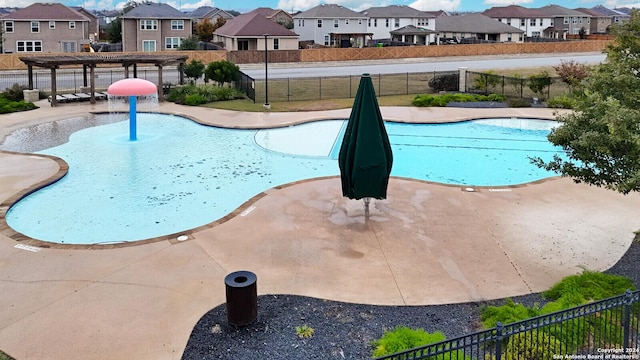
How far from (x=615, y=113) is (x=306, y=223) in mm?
6922


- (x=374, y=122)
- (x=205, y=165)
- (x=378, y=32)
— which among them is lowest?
(x=205, y=165)

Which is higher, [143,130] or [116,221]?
[143,130]

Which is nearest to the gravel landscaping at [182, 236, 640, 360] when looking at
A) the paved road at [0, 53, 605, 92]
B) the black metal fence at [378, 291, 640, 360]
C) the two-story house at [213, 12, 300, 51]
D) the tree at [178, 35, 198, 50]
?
the black metal fence at [378, 291, 640, 360]

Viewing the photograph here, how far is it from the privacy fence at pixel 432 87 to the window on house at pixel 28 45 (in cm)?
3486

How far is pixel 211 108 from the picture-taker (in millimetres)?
29656

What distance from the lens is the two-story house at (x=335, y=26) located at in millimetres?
78000

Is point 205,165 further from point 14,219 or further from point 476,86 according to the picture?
point 476,86

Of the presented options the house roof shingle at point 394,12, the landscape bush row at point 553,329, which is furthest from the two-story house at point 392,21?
the landscape bush row at point 553,329

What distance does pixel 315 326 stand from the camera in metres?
8.36

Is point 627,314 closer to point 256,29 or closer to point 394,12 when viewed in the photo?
Answer: point 256,29

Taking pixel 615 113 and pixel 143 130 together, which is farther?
pixel 143 130

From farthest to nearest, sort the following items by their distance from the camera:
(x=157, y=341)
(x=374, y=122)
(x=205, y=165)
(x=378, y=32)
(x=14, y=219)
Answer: (x=378, y=32), (x=205, y=165), (x=14, y=219), (x=374, y=122), (x=157, y=341)

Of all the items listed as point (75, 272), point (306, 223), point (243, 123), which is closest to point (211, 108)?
point (243, 123)

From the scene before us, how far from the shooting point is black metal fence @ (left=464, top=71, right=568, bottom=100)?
32125 millimetres
